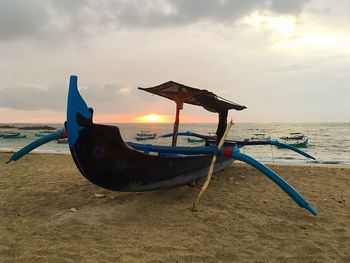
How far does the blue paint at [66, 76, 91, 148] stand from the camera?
167 inches

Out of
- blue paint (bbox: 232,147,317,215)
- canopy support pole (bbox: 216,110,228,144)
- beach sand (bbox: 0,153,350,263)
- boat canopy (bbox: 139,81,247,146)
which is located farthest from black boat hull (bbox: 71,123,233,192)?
canopy support pole (bbox: 216,110,228,144)

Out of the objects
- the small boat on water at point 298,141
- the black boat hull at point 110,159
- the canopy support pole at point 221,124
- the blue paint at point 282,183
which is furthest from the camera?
the small boat on water at point 298,141

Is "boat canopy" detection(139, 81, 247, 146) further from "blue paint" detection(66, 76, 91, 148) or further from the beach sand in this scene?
"blue paint" detection(66, 76, 91, 148)

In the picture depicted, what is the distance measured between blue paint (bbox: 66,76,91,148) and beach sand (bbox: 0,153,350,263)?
148 cm

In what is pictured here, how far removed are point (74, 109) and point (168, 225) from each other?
2.38 m

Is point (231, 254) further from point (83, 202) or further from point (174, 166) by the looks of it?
point (83, 202)

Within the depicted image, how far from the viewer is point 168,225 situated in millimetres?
4773

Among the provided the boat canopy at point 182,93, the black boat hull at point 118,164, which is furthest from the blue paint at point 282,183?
the boat canopy at point 182,93

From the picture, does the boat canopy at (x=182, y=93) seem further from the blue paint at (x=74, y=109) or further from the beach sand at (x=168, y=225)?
the blue paint at (x=74, y=109)

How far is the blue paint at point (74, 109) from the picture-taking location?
4250 millimetres

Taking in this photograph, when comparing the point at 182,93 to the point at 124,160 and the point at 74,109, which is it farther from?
the point at 74,109

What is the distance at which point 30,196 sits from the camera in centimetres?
630

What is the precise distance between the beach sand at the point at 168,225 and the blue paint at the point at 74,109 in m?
1.48

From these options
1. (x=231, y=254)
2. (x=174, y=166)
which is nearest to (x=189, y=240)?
(x=231, y=254)
